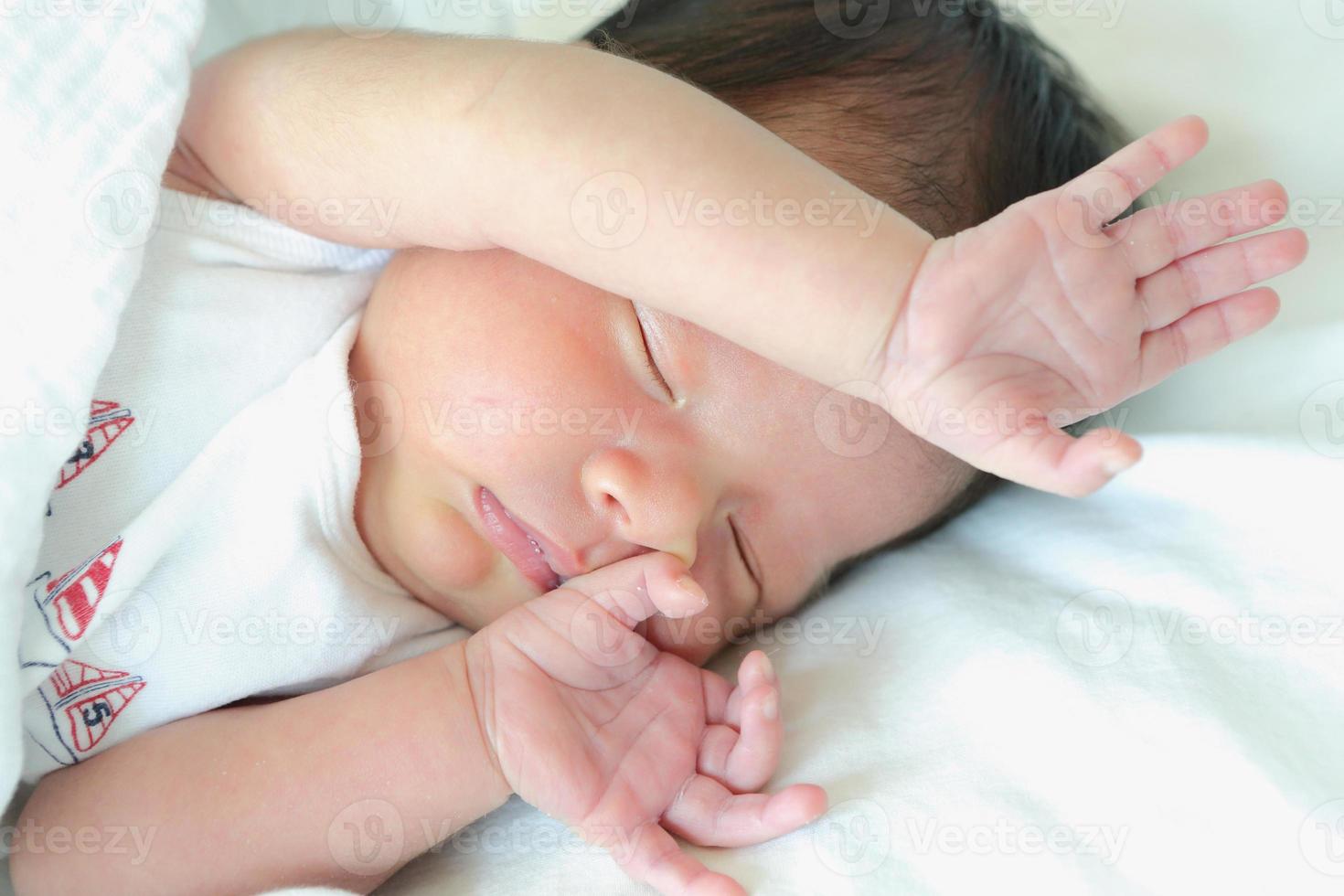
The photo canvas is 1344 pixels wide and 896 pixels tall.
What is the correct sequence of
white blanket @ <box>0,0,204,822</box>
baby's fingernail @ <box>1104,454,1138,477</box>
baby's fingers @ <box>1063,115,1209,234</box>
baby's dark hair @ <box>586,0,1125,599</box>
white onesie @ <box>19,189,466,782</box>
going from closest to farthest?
baby's fingernail @ <box>1104,454,1138,477</box>
baby's fingers @ <box>1063,115,1209,234</box>
white blanket @ <box>0,0,204,822</box>
white onesie @ <box>19,189,466,782</box>
baby's dark hair @ <box>586,0,1125,599</box>

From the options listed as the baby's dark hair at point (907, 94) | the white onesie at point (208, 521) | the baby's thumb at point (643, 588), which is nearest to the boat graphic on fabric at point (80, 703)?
the white onesie at point (208, 521)

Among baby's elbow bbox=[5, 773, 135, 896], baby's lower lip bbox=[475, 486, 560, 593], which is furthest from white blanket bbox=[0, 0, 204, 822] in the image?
baby's lower lip bbox=[475, 486, 560, 593]

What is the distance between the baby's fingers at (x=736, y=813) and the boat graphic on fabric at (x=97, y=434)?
0.68 m

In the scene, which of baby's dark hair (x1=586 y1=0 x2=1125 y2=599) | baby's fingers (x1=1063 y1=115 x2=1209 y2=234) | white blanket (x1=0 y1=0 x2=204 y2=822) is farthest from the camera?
baby's dark hair (x1=586 y1=0 x2=1125 y2=599)

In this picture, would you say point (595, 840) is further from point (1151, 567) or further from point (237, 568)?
point (1151, 567)

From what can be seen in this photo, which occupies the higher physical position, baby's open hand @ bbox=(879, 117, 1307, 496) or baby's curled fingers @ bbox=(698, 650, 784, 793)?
baby's open hand @ bbox=(879, 117, 1307, 496)

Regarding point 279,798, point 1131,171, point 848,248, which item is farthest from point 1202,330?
point 279,798

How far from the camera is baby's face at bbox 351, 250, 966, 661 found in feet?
3.46

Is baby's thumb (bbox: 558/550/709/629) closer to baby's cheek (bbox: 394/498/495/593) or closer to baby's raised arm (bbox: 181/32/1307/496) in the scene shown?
baby's cheek (bbox: 394/498/495/593)

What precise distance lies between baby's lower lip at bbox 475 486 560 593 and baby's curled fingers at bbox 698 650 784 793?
245 mm

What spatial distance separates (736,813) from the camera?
0.94 meters

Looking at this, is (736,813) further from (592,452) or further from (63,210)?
(63,210)

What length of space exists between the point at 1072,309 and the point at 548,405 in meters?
0.49

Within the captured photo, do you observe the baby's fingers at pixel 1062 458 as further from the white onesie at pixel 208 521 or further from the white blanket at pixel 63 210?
the white blanket at pixel 63 210
